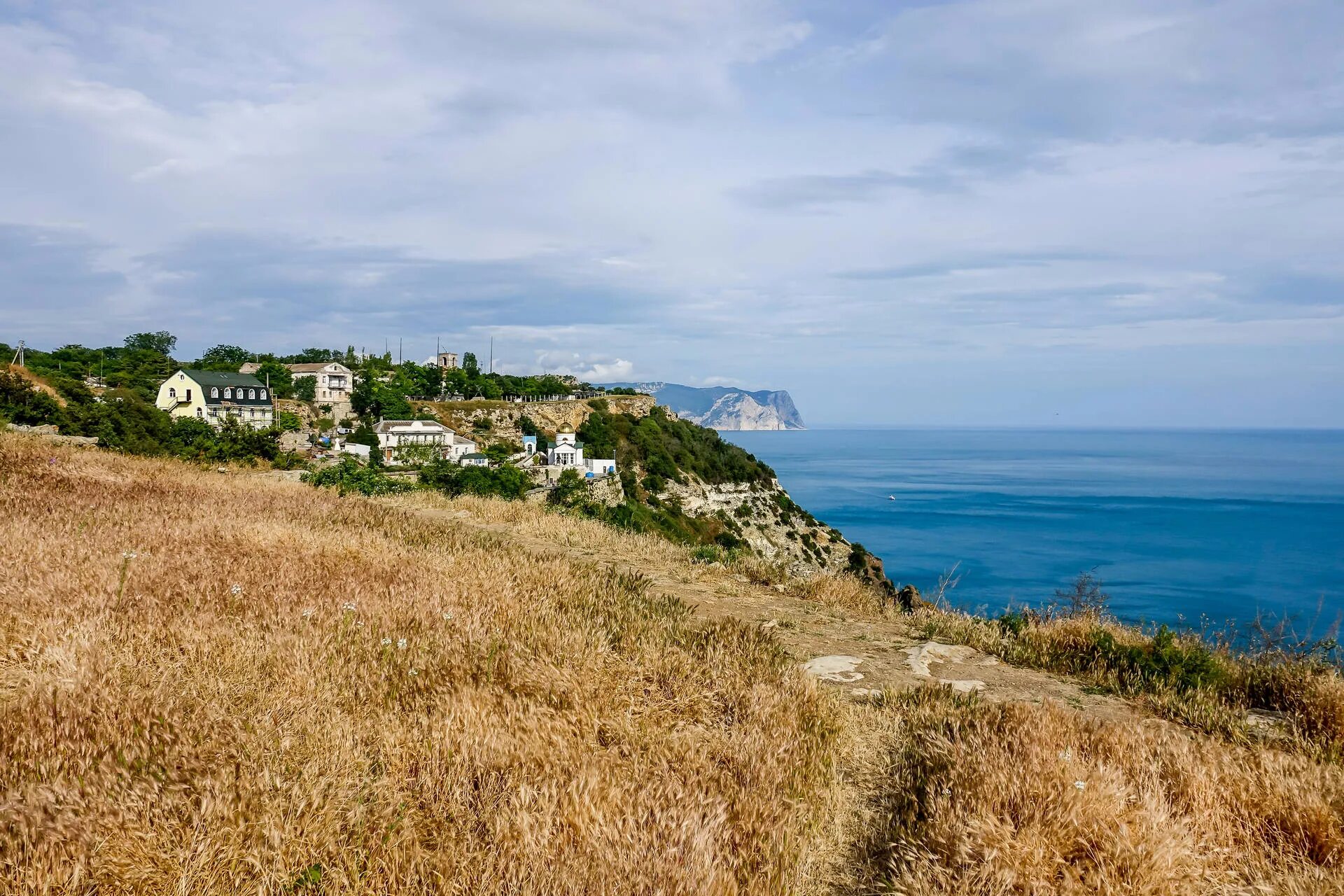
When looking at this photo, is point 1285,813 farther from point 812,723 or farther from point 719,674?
point 719,674

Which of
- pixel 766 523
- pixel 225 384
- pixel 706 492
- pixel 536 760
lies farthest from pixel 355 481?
pixel 225 384

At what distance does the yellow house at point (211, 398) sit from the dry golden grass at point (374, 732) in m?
83.4

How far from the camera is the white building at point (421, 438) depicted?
73.6m

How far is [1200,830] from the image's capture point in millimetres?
3641

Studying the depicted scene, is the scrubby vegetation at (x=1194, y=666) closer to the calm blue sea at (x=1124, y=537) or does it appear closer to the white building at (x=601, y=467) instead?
the calm blue sea at (x=1124, y=537)

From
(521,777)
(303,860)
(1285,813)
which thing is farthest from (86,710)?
(1285,813)

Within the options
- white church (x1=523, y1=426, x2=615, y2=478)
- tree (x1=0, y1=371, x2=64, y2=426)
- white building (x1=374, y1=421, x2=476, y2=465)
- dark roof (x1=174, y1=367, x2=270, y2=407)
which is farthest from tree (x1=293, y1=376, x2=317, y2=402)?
tree (x1=0, y1=371, x2=64, y2=426)

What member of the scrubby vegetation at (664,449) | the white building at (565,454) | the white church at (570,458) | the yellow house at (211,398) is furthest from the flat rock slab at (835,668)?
the yellow house at (211,398)

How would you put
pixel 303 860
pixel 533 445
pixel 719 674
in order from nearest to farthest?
pixel 303 860, pixel 719 674, pixel 533 445

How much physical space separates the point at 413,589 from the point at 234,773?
305 cm

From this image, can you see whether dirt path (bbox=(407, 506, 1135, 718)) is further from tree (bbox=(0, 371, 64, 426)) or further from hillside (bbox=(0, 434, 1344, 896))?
tree (bbox=(0, 371, 64, 426))

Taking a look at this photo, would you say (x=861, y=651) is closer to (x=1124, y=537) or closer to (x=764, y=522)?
(x=764, y=522)

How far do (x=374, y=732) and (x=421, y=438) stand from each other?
79.2m

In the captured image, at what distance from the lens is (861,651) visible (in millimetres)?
7332
